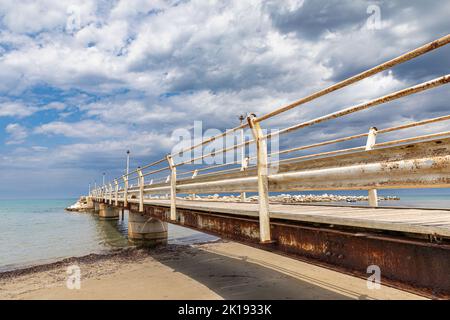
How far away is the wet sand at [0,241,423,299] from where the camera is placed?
7461mm

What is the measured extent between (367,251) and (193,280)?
6997 millimetres

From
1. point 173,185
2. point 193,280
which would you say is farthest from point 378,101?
point 193,280

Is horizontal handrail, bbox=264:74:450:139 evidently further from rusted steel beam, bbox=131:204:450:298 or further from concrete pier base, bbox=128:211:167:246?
concrete pier base, bbox=128:211:167:246

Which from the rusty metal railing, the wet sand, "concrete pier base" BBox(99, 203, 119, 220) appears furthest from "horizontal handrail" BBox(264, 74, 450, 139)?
"concrete pier base" BBox(99, 203, 119, 220)

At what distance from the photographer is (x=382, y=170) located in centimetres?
259

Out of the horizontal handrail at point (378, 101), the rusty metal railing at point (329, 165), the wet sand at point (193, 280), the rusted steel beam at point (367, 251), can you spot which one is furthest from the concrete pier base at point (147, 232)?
the horizontal handrail at point (378, 101)

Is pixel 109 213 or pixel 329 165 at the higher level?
pixel 329 165

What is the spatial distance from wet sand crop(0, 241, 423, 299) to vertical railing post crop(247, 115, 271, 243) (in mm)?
3966

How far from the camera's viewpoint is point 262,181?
13.1 ft

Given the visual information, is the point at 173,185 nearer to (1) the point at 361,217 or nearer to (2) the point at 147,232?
(1) the point at 361,217

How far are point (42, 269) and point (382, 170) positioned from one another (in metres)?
13.5

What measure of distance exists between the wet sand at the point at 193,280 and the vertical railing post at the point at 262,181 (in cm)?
397

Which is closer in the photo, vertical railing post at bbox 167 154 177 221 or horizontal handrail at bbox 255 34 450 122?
horizontal handrail at bbox 255 34 450 122

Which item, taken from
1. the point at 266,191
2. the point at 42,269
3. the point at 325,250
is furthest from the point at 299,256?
the point at 42,269
